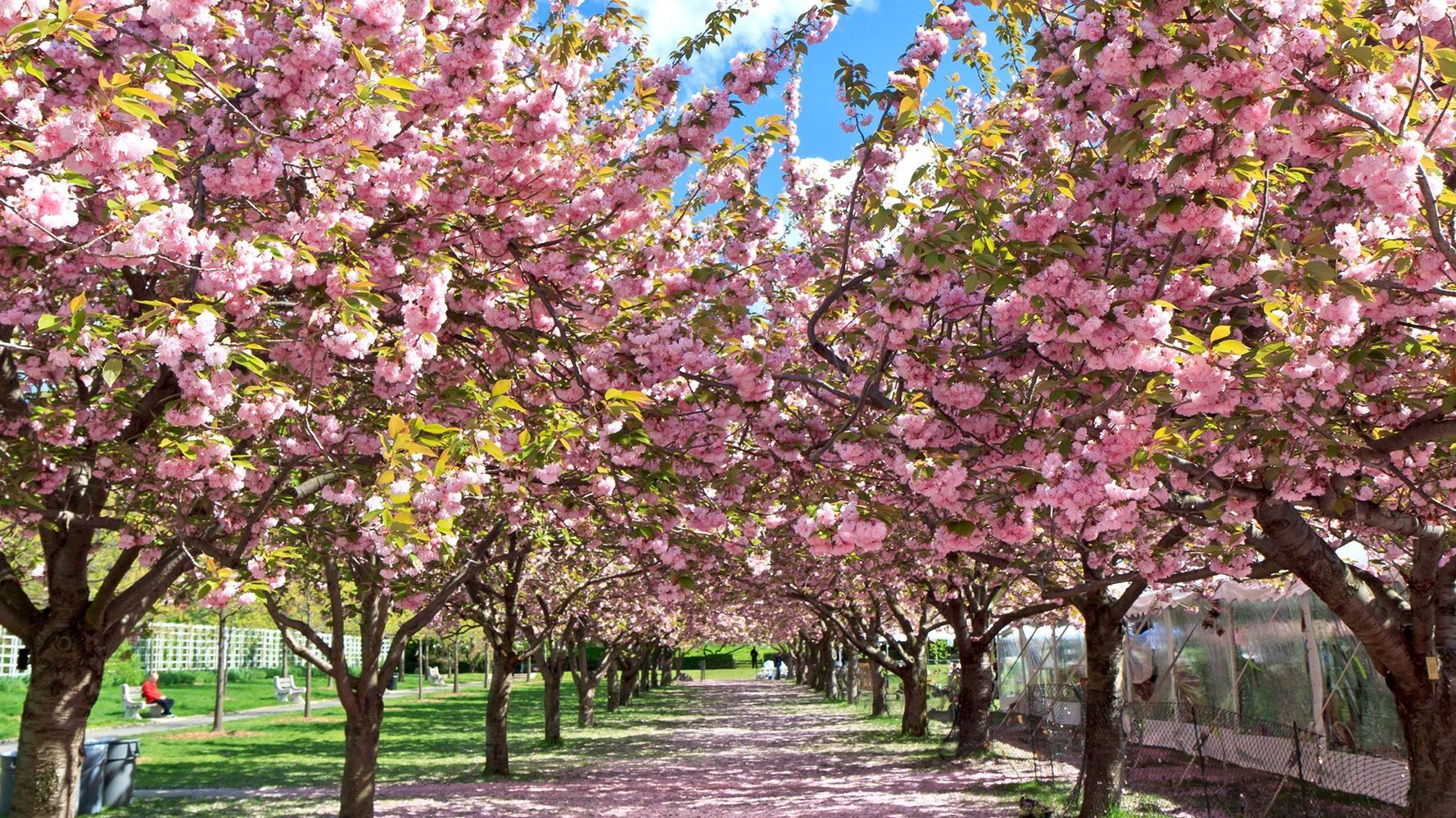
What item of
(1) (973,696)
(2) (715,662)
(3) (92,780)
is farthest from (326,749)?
(2) (715,662)

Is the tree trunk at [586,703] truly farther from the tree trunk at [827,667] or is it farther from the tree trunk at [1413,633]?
the tree trunk at [1413,633]

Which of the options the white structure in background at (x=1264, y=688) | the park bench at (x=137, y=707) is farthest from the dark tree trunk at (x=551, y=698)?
the park bench at (x=137, y=707)

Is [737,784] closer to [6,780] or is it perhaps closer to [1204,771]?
[1204,771]

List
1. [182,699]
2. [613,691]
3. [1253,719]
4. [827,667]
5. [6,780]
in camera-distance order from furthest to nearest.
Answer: [827,667] → [613,691] → [182,699] → [1253,719] → [6,780]

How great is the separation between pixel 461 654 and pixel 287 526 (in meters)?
60.1

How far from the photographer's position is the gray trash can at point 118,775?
12.4 metres

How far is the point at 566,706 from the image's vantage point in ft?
126

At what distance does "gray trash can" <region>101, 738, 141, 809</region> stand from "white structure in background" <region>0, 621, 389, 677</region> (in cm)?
2040


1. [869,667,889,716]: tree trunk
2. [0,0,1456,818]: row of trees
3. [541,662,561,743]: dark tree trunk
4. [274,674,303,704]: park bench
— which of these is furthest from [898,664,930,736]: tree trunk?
[274,674,303,704]: park bench

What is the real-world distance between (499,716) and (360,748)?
6081 millimetres

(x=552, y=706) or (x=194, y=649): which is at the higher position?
(x=552, y=706)

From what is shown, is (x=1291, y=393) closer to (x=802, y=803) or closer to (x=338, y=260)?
(x=338, y=260)

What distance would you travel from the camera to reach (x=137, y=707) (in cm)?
2791

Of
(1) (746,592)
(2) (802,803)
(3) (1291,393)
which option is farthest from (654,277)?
(1) (746,592)
